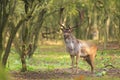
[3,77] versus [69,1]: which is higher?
[69,1]

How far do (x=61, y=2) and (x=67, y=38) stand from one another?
2.82 m

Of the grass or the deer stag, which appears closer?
the deer stag

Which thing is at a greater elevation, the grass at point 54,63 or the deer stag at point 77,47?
the deer stag at point 77,47

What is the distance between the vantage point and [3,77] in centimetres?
116

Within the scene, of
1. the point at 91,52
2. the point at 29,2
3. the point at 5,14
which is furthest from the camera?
the point at 91,52

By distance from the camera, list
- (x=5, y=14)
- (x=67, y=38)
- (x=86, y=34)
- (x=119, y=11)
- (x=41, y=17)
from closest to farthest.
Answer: (x=5, y=14), (x=67, y=38), (x=41, y=17), (x=119, y=11), (x=86, y=34)

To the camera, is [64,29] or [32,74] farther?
[32,74]

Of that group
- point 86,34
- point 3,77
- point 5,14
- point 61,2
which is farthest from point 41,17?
point 86,34

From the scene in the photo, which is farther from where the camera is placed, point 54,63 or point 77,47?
point 54,63

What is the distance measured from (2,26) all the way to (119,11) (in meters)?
20.7

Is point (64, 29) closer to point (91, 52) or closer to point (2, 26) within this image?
point (91, 52)

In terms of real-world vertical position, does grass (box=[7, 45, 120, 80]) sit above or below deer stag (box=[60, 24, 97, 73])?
below

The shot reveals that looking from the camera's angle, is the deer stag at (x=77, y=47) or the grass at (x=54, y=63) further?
the grass at (x=54, y=63)

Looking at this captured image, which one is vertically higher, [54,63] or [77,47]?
[77,47]
